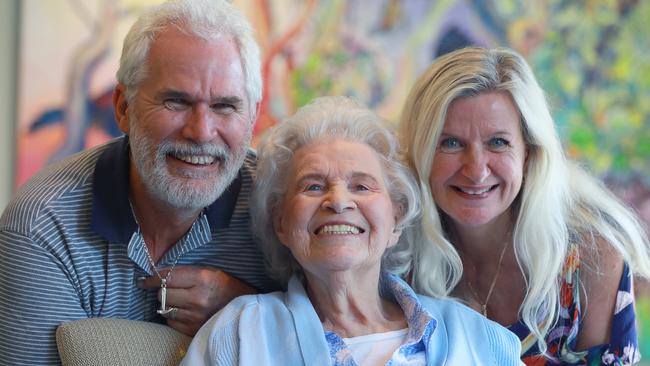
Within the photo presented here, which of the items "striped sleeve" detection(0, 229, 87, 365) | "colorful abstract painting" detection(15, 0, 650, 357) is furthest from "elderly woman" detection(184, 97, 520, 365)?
"colorful abstract painting" detection(15, 0, 650, 357)

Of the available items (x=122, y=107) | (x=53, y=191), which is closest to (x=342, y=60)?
(x=122, y=107)

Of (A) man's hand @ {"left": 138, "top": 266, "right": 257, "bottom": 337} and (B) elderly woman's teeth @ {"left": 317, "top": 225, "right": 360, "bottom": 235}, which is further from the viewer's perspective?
(A) man's hand @ {"left": 138, "top": 266, "right": 257, "bottom": 337}

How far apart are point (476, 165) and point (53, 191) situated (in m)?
1.05

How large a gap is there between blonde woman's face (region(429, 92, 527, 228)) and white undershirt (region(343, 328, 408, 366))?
1.24 ft

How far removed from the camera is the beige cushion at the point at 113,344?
1.64m

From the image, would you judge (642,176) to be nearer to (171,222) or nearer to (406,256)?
(406,256)

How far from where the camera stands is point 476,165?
187 cm

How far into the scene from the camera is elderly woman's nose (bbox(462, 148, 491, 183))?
6.15ft

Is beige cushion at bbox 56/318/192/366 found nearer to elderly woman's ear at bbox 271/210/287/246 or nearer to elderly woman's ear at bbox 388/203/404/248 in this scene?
elderly woman's ear at bbox 271/210/287/246

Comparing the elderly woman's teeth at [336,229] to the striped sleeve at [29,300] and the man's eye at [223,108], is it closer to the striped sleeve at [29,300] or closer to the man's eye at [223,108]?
the man's eye at [223,108]

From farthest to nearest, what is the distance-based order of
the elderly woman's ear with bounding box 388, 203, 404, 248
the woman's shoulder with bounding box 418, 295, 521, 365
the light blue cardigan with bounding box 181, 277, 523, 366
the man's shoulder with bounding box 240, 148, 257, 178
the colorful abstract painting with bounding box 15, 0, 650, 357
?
the colorful abstract painting with bounding box 15, 0, 650, 357 < the man's shoulder with bounding box 240, 148, 257, 178 < the elderly woman's ear with bounding box 388, 203, 404, 248 < the woman's shoulder with bounding box 418, 295, 521, 365 < the light blue cardigan with bounding box 181, 277, 523, 366

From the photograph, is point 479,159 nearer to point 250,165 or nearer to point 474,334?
point 474,334

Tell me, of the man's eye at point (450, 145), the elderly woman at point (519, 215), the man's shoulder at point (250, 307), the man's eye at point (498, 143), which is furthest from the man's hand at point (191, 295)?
the man's eye at point (498, 143)

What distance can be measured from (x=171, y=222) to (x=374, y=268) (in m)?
0.53
